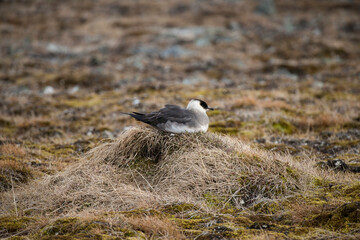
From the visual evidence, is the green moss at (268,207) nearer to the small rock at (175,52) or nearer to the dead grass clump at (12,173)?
the dead grass clump at (12,173)

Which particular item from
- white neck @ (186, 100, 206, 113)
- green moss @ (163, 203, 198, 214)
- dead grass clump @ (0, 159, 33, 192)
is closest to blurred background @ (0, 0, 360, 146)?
white neck @ (186, 100, 206, 113)

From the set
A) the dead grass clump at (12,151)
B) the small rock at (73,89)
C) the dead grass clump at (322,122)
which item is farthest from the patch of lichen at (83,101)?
the dead grass clump at (322,122)

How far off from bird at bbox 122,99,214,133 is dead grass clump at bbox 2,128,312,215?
0.16 meters

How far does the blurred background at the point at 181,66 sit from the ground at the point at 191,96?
0.35 ft

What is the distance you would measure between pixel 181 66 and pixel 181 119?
1661cm

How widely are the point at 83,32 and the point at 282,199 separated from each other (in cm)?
3502

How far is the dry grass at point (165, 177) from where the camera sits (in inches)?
238

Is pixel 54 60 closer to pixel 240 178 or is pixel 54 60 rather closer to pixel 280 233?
pixel 240 178

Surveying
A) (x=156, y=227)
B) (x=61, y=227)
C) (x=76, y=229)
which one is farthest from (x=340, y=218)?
(x=61, y=227)

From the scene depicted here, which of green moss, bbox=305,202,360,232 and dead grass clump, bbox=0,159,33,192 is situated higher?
green moss, bbox=305,202,360,232

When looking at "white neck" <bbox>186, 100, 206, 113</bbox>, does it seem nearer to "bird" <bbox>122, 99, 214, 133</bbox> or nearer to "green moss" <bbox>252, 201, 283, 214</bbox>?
"bird" <bbox>122, 99, 214, 133</bbox>

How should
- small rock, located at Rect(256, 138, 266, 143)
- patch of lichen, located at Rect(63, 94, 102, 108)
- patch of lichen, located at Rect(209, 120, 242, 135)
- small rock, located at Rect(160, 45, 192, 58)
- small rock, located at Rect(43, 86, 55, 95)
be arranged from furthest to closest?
small rock, located at Rect(160, 45, 192, 58), small rock, located at Rect(43, 86, 55, 95), patch of lichen, located at Rect(63, 94, 102, 108), patch of lichen, located at Rect(209, 120, 242, 135), small rock, located at Rect(256, 138, 266, 143)

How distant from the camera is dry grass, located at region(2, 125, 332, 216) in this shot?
6047 millimetres

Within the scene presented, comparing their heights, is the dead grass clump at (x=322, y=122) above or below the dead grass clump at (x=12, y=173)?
below
